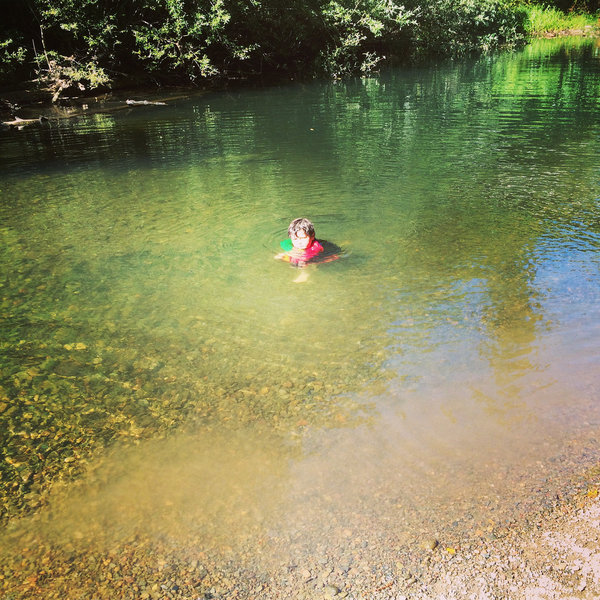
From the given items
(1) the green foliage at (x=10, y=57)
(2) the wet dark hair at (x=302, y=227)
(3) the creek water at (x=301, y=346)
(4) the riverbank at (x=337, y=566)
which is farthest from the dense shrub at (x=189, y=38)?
(4) the riverbank at (x=337, y=566)

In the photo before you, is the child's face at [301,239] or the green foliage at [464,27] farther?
the green foliage at [464,27]

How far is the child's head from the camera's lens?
7.17 metres

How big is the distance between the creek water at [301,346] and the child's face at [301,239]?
369 mm

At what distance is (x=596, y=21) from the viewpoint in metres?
55.3

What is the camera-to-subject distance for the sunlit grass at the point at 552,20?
5325cm

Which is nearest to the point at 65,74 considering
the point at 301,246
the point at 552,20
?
the point at 301,246

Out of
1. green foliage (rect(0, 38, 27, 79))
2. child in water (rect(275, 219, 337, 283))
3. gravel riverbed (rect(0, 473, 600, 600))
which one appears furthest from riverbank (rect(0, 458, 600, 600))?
green foliage (rect(0, 38, 27, 79))

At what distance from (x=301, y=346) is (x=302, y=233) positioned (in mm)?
2054

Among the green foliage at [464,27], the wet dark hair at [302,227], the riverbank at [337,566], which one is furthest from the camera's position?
the green foliage at [464,27]

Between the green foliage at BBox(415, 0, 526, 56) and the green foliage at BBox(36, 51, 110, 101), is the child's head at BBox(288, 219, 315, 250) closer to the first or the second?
the green foliage at BBox(36, 51, 110, 101)

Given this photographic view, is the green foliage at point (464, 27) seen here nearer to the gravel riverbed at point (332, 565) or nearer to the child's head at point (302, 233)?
the child's head at point (302, 233)

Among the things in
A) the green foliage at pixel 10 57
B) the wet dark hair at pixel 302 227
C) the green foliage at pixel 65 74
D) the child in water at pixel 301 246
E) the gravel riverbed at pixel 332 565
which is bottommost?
the gravel riverbed at pixel 332 565

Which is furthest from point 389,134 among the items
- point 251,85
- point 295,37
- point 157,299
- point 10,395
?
point 295,37

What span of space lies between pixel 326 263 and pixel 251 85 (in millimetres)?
25031
